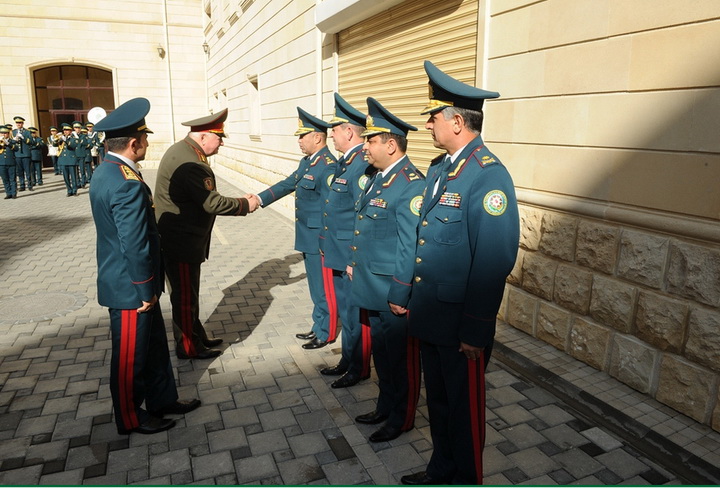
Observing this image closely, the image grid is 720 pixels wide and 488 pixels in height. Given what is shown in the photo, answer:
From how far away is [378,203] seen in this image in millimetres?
3383

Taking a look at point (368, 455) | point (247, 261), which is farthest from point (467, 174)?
point (247, 261)

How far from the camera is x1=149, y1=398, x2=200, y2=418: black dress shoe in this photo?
3564mm

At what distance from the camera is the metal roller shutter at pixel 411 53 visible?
5684 millimetres

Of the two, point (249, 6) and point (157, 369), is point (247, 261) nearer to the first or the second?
point (157, 369)

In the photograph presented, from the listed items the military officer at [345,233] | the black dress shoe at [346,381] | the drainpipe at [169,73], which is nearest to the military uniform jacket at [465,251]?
the military officer at [345,233]

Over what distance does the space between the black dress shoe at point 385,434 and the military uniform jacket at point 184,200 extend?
7.01 feet

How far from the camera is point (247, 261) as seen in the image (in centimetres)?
803

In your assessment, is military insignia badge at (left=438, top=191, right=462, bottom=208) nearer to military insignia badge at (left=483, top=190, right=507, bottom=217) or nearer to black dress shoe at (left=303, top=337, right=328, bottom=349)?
military insignia badge at (left=483, top=190, right=507, bottom=217)

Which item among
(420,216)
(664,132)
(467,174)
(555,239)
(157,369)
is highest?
(664,132)

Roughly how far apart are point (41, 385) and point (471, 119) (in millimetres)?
3778

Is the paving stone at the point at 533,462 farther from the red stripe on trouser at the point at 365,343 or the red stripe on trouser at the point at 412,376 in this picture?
the red stripe on trouser at the point at 365,343

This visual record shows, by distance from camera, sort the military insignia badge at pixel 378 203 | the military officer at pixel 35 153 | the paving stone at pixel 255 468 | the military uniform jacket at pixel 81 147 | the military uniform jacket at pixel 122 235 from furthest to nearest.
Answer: the military officer at pixel 35 153, the military uniform jacket at pixel 81 147, the military insignia badge at pixel 378 203, the military uniform jacket at pixel 122 235, the paving stone at pixel 255 468

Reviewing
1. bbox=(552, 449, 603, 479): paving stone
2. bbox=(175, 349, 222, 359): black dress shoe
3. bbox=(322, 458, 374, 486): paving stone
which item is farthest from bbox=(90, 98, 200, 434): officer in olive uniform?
bbox=(552, 449, 603, 479): paving stone

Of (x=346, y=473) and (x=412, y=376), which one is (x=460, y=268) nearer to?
(x=412, y=376)
